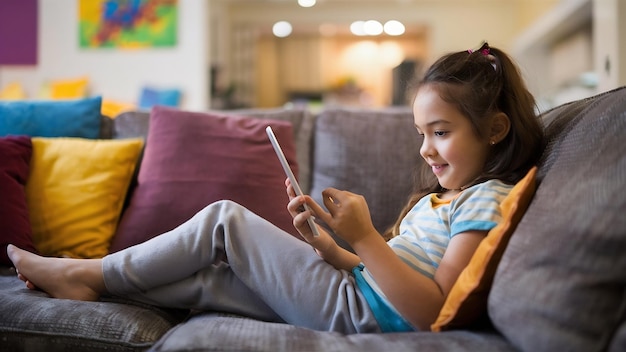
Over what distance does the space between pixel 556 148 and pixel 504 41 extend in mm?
7722

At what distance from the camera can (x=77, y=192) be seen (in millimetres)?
1694

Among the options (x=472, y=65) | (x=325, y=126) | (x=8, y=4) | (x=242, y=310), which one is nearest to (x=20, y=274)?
(x=242, y=310)

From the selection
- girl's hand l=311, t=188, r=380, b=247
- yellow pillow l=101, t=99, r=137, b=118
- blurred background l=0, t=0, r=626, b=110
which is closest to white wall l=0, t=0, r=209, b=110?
blurred background l=0, t=0, r=626, b=110

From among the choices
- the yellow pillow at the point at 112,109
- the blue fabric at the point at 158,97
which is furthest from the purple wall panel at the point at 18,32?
the yellow pillow at the point at 112,109

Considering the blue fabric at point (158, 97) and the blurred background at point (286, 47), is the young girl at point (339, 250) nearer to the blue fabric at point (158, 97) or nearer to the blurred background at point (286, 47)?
the blurred background at point (286, 47)

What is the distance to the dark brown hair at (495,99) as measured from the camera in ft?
3.86

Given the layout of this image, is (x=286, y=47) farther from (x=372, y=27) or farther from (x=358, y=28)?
(x=372, y=27)

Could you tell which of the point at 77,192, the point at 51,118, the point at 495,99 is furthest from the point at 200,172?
the point at 495,99

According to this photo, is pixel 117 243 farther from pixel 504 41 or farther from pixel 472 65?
pixel 504 41

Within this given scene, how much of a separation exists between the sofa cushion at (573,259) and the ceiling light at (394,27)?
8106 mm

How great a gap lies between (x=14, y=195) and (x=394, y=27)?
855 centimetres

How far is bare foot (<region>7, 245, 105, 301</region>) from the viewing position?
1243 mm

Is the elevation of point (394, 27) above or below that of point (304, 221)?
above

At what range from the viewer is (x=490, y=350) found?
2.91 feet
